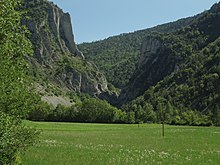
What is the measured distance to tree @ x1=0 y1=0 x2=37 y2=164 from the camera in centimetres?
1133

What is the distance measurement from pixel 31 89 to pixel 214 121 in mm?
104296

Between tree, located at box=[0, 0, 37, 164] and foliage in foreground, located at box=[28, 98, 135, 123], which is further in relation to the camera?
foliage in foreground, located at box=[28, 98, 135, 123]

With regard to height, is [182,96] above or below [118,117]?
above

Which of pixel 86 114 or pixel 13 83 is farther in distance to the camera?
pixel 86 114

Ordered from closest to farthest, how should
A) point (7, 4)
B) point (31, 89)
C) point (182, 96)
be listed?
point (7, 4), point (31, 89), point (182, 96)

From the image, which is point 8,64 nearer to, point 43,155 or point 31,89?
point 31,89

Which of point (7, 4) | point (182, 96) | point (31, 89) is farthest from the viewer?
point (182, 96)

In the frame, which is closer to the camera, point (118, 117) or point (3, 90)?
point (3, 90)

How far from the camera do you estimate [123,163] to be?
1758 centimetres

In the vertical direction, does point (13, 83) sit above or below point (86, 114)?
above

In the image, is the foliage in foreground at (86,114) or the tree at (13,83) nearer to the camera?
the tree at (13,83)

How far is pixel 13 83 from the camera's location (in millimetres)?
12633

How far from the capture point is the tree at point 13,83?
11328 mm

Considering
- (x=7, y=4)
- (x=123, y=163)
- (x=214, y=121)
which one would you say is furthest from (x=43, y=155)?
(x=214, y=121)
